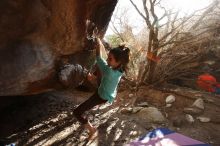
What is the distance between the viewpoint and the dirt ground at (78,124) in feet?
13.2

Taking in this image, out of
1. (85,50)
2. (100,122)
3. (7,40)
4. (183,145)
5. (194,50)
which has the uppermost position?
(7,40)

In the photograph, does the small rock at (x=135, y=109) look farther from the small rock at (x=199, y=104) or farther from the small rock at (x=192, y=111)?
the small rock at (x=199, y=104)

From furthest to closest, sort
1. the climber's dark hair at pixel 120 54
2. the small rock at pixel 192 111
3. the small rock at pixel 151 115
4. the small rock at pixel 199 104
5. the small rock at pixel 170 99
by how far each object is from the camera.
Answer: the small rock at pixel 170 99 < the small rock at pixel 199 104 < the small rock at pixel 192 111 < the small rock at pixel 151 115 < the climber's dark hair at pixel 120 54

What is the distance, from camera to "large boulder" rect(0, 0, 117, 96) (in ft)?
11.3

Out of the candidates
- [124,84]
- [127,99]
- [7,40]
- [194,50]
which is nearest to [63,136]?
[7,40]

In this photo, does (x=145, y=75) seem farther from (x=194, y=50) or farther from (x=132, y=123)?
(x=132, y=123)

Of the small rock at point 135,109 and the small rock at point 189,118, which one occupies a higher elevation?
the small rock at point 135,109

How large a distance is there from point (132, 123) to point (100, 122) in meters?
0.50

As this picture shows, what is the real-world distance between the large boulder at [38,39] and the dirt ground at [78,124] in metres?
0.66

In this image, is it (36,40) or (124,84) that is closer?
(36,40)

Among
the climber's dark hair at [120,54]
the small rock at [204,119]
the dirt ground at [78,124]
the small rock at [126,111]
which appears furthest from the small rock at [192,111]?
the climber's dark hair at [120,54]

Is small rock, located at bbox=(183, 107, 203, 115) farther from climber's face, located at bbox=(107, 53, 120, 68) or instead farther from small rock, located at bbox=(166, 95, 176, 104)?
climber's face, located at bbox=(107, 53, 120, 68)

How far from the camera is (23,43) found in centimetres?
366

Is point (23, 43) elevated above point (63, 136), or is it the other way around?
point (23, 43)
